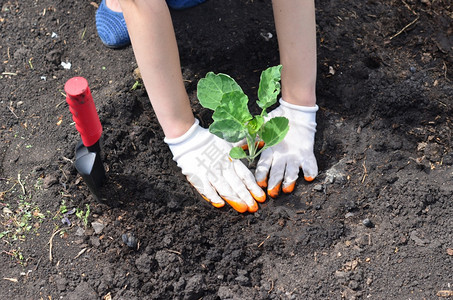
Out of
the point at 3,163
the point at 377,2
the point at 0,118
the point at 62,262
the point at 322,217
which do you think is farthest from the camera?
the point at 377,2

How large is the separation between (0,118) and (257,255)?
4.12 ft

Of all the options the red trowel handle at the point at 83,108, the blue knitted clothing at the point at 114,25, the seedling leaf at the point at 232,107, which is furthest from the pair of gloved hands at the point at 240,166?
the blue knitted clothing at the point at 114,25

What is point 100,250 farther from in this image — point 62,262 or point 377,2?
point 377,2

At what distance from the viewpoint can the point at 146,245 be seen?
1.92m

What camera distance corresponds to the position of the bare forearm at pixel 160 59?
1.87 m

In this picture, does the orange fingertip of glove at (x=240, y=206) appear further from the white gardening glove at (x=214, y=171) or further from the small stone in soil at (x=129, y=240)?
the small stone in soil at (x=129, y=240)

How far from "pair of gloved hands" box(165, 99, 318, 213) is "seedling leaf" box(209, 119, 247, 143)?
0.62 feet

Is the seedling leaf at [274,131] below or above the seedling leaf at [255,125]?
below

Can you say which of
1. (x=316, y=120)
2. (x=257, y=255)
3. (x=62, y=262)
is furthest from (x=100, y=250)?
(x=316, y=120)

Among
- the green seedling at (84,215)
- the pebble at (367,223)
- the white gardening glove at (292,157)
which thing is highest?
the green seedling at (84,215)

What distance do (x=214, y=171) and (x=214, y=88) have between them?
0.34m

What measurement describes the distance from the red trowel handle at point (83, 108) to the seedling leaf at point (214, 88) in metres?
0.40

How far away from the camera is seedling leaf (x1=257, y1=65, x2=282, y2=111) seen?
6.25 ft

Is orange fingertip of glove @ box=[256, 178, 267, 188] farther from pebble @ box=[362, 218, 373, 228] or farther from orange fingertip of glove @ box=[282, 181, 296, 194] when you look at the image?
pebble @ box=[362, 218, 373, 228]
